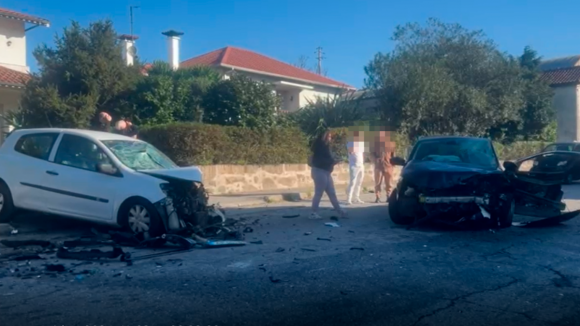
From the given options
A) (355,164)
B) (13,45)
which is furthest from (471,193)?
(13,45)

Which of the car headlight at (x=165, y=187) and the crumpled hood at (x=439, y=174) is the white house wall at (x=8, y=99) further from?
the crumpled hood at (x=439, y=174)

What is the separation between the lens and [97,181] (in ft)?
32.2

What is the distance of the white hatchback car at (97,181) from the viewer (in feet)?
31.1

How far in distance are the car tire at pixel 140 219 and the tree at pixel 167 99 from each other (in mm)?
9861

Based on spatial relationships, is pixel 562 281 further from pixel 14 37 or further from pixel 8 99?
pixel 14 37

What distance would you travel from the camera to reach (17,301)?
19.8ft

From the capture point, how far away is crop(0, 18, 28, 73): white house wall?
27578mm

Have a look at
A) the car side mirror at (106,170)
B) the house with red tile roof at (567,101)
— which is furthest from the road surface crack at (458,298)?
the house with red tile roof at (567,101)

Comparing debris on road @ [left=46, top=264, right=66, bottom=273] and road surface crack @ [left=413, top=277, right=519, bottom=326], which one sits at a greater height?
debris on road @ [left=46, top=264, right=66, bottom=273]

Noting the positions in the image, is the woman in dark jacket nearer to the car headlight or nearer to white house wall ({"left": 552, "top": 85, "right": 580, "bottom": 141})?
the car headlight

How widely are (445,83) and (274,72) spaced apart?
1223 centimetres

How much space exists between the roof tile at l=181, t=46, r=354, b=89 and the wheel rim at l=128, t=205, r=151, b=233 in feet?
79.0

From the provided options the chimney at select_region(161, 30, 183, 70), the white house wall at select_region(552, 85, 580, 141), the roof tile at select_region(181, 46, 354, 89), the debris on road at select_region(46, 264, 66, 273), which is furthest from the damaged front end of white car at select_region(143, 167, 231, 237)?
the white house wall at select_region(552, 85, 580, 141)

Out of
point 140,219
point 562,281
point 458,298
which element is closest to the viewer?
point 458,298
